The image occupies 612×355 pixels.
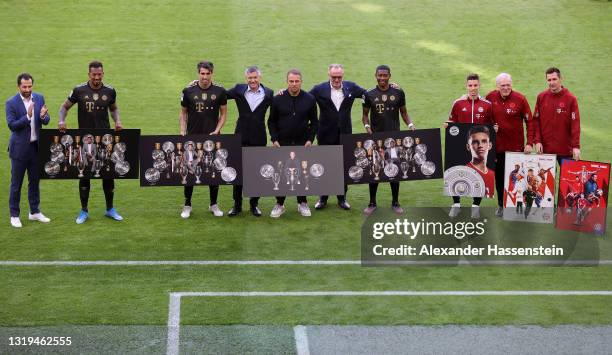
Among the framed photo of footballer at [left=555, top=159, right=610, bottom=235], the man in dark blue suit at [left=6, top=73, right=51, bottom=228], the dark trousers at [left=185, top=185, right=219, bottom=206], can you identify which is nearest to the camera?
the framed photo of footballer at [left=555, top=159, right=610, bottom=235]

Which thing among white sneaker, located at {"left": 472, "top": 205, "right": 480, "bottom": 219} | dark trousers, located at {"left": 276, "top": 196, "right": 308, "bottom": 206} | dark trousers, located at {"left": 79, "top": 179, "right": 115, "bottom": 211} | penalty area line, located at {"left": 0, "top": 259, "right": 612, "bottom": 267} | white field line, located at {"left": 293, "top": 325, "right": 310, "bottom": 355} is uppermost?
dark trousers, located at {"left": 79, "top": 179, "right": 115, "bottom": 211}

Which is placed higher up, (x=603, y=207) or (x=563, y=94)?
(x=563, y=94)

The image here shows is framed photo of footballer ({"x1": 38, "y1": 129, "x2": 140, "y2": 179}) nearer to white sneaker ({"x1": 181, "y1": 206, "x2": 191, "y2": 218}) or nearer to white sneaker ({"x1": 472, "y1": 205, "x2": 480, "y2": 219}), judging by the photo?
white sneaker ({"x1": 181, "y1": 206, "x2": 191, "y2": 218})

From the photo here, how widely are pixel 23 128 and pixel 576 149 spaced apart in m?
7.71

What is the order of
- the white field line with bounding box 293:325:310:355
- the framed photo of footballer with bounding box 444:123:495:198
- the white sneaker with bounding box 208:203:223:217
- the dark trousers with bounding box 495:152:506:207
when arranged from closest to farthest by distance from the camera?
the white field line with bounding box 293:325:310:355 < the framed photo of footballer with bounding box 444:123:495:198 < the dark trousers with bounding box 495:152:506:207 < the white sneaker with bounding box 208:203:223:217

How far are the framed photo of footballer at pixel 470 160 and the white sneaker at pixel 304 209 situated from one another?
2082mm

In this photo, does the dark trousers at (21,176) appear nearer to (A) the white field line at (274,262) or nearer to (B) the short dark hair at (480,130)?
(A) the white field line at (274,262)

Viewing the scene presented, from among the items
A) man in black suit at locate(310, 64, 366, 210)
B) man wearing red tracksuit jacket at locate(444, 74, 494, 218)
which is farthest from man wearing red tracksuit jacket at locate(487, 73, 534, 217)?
man in black suit at locate(310, 64, 366, 210)

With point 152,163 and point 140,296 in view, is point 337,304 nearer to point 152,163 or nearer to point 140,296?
point 140,296

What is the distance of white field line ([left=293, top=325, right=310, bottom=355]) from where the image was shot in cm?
965

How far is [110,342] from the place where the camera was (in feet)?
32.3

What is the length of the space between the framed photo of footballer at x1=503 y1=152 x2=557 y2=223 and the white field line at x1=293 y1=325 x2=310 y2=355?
15.7 ft

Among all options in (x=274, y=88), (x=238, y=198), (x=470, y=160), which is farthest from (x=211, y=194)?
(x=274, y=88)

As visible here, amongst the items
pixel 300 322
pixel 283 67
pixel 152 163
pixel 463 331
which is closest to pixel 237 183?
pixel 152 163
